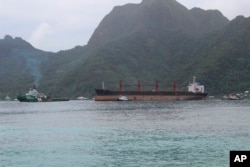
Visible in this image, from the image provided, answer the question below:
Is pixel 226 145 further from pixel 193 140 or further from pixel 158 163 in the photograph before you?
pixel 158 163

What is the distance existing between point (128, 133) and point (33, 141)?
47.6ft

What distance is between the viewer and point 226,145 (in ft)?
170

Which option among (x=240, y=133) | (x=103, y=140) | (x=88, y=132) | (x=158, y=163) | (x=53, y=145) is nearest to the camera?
(x=158, y=163)

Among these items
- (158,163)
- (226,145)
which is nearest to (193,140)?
(226,145)

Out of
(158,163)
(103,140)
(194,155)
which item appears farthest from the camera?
(103,140)

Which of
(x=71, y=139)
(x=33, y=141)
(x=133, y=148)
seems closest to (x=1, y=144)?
(x=33, y=141)

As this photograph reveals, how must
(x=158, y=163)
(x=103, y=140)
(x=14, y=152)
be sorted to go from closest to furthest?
(x=158, y=163) → (x=14, y=152) → (x=103, y=140)

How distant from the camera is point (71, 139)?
61906 millimetres

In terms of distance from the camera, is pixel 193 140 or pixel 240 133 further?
pixel 240 133

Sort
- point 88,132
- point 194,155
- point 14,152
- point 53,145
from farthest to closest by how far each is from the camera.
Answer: point 88,132
point 53,145
point 14,152
point 194,155

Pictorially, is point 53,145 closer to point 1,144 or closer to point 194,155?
point 1,144

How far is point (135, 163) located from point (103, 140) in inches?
719

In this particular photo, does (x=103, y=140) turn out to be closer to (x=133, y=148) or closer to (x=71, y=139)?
(x=71, y=139)

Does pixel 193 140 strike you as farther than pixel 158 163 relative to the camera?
Yes
